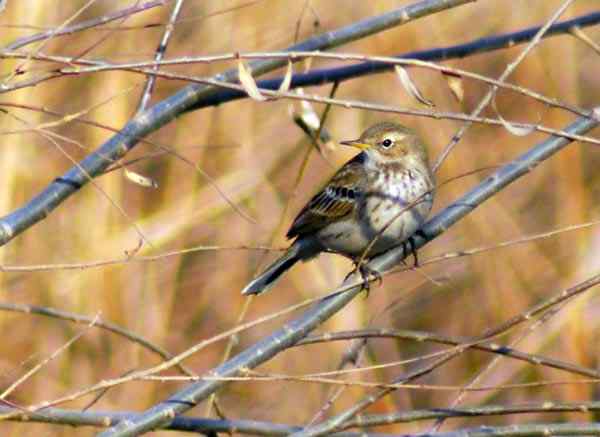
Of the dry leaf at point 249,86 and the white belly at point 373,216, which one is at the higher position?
the white belly at point 373,216

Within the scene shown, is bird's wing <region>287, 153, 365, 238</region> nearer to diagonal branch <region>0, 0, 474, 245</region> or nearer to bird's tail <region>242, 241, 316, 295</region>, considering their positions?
bird's tail <region>242, 241, 316, 295</region>

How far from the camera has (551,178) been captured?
30.2 ft

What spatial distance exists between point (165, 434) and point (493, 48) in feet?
13.2

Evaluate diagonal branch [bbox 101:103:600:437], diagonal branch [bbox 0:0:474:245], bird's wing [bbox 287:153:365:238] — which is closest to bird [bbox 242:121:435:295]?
bird's wing [bbox 287:153:365:238]

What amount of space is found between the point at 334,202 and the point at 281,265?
1.26 ft

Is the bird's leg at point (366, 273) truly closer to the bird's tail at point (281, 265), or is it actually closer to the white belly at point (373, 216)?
the white belly at point (373, 216)

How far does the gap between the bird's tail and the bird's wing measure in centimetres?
9

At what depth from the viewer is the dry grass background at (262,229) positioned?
7.63 meters

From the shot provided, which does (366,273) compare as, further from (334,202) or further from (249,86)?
(249,86)

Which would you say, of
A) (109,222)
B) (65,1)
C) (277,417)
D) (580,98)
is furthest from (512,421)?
(65,1)

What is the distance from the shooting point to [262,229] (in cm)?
824

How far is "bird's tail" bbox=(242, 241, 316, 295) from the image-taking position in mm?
5496

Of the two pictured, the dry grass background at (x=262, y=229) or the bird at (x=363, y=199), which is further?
the dry grass background at (x=262, y=229)

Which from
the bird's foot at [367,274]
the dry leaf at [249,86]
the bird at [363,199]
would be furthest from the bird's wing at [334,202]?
the dry leaf at [249,86]
